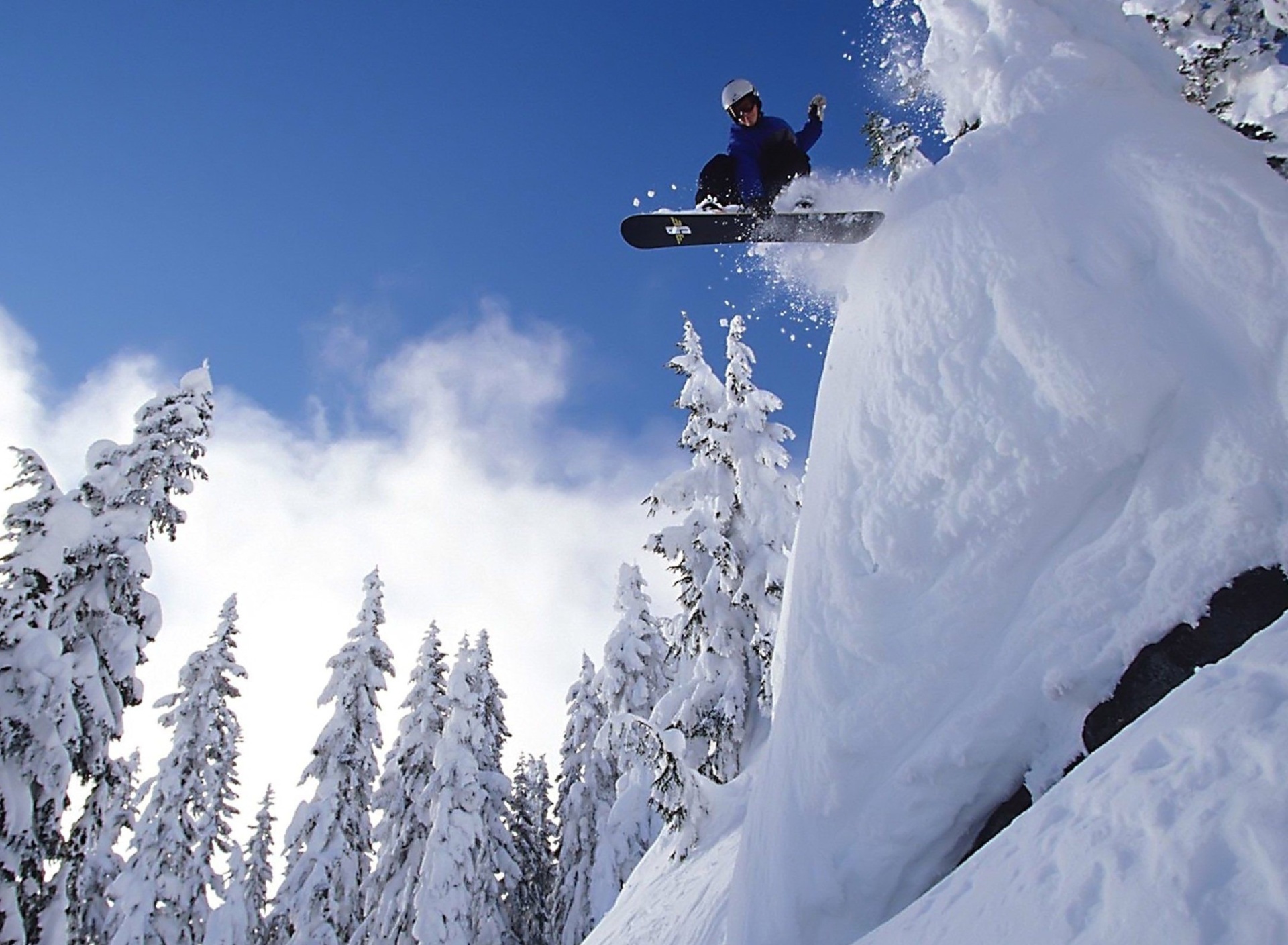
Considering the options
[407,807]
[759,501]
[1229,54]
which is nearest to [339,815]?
[407,807]

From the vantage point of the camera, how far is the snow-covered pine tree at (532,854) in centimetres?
2545

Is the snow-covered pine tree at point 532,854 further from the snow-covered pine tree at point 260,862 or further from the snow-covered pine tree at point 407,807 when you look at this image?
the snow-covered pine tree at point 260,862

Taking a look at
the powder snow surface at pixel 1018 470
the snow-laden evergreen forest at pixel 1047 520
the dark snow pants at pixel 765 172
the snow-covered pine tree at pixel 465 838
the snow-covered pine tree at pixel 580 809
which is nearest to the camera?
the snow-laden evergreen forest at pixel 1047 520

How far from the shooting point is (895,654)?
461 centimetres

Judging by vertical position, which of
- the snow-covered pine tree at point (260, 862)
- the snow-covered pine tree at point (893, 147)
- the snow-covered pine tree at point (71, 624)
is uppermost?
the snow-covered pine tree at point (260, 862)

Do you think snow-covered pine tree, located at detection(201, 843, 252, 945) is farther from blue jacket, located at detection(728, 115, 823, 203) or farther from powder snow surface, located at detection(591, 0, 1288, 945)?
blue jacket, located at detection(728, 115, 823, 203)

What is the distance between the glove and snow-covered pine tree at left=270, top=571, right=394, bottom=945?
21.7 m

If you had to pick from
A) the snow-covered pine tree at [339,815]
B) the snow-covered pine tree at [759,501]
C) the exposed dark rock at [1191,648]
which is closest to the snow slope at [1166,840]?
the exposed dark rock at [1191,648]

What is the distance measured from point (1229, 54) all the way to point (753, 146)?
3905mm

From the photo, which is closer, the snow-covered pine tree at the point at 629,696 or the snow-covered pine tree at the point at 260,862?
the snow-covered pine tree at the point at 629,696

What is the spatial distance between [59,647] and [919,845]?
1122 centimetres

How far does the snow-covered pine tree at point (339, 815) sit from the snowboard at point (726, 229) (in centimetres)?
2055

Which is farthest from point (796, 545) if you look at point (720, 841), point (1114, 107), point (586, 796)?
point (586, 796)

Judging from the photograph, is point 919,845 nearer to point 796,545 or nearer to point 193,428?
point 796,545
